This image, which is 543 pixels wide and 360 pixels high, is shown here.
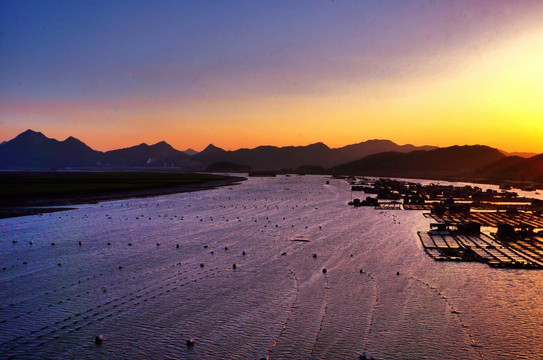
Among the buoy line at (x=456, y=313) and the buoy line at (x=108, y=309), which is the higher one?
the buoy line at (x=456, y=313)

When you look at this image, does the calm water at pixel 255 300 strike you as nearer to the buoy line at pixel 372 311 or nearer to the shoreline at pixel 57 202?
the buoy line at pixel 372 311

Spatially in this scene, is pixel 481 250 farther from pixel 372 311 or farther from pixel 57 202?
pixel 57 202

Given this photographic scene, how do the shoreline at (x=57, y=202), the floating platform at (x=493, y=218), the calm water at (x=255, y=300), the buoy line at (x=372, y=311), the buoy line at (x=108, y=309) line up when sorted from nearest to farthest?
the calm water at (x=255, y=300), the buoy line at (x=372, y=311), the buoy line at (x=108, y=309), the floating platform at (x=493, y=218), the shoreline at (x=57, y=202)

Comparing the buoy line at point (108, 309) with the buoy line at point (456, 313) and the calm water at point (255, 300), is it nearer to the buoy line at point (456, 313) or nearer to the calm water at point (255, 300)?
the calm water at point (255, 300)

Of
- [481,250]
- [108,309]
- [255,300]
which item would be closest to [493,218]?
[481,250]

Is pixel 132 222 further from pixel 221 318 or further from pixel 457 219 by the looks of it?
pixel 457 219

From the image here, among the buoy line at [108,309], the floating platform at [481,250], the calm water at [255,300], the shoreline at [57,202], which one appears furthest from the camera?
the shoreline at [57,202]

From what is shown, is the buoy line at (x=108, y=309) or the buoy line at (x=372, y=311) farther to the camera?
the buoy line at (x=108, y=309)

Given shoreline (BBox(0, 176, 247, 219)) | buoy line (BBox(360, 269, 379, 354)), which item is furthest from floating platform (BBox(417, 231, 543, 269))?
shoreline (BBox(0, 176, 247, 219))

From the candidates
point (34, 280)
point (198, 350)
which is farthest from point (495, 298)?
point (34, 280)

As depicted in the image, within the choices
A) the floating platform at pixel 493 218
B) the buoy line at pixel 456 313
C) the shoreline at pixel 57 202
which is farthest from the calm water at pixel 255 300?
the shoreline at pixel 57 202
